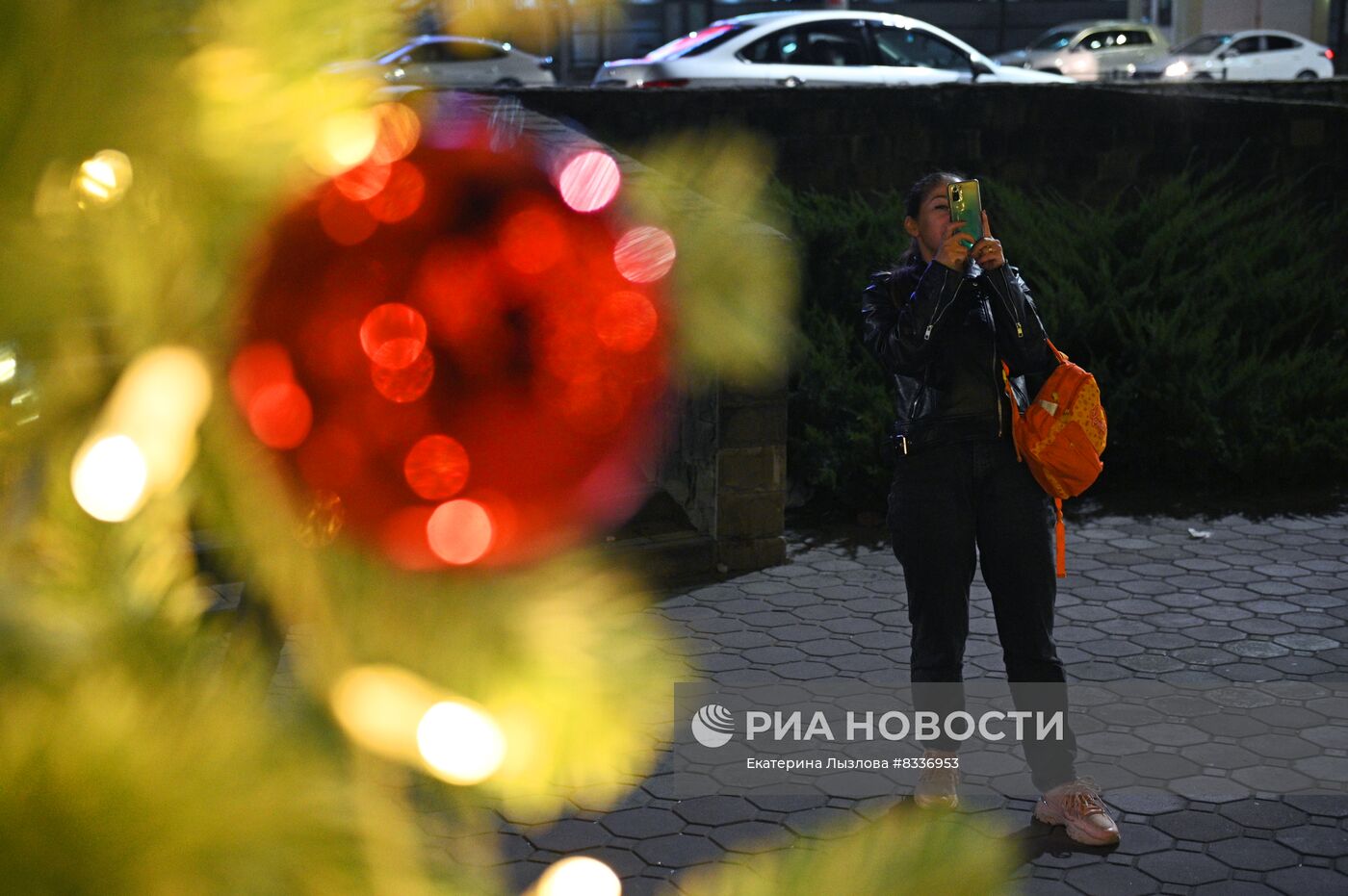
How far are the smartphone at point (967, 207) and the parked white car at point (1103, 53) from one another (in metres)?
29.8

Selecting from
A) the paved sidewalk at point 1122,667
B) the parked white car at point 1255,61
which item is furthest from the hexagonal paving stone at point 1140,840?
the parked white car at point 1255,61

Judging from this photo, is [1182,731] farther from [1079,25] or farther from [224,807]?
[1079,25]

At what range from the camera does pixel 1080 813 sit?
4387 mm

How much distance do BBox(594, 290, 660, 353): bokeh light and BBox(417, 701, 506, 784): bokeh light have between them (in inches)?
12.3

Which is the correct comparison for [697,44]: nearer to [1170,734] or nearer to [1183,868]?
[1170,734]

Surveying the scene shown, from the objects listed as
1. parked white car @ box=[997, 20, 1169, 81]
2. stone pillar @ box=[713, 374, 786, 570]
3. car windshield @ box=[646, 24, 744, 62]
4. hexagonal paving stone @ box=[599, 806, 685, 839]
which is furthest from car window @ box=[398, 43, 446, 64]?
parked white car @ box=[997, 20, 1169, 81]

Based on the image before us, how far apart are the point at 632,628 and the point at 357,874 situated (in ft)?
0.77

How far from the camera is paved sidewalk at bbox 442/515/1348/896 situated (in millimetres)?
4336

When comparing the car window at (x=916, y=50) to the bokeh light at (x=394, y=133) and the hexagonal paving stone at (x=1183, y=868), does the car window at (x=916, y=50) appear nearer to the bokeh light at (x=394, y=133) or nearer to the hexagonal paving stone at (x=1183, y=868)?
the hexagonal paving stone at (x=1183, y=868)

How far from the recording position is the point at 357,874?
0.68 metres

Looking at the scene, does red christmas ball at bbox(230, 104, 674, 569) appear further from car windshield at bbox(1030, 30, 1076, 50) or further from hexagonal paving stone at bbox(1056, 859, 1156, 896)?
car windshield at bbox(1030, 30, 1076, 50)

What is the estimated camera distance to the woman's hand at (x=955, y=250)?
4285mm

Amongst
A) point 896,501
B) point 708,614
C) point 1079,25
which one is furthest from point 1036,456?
point 1079,25

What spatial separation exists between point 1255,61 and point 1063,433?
30231 millimetres
